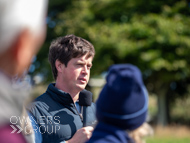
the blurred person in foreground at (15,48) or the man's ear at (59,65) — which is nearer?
the blurred person in foreground at (15,48)

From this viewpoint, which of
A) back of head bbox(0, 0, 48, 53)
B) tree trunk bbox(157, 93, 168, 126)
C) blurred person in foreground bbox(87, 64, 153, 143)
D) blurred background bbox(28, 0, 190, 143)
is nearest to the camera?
back of head bbox(0, 0, 48, 53)

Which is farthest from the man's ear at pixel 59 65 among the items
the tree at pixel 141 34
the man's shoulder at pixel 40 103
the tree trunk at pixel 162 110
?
the tree trunk at pixel 162 110

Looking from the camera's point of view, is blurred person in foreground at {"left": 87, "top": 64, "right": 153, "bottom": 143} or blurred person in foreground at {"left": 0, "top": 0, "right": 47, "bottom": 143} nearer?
blurred person in foreground at {"left": 0, "top": 0, "right": 47, "bottom": 143}

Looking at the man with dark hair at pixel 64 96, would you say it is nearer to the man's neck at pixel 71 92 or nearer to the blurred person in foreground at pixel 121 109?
the man's neck at pixel 71 92

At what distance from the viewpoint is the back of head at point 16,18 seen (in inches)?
40.1

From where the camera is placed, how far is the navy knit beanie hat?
1665 mm

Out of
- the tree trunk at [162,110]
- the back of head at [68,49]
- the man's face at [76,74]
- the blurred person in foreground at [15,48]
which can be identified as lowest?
the tree trunk at [162,110]

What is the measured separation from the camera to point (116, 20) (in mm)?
17250

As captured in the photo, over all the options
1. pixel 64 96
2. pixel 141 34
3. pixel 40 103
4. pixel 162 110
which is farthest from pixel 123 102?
pixel 162 110

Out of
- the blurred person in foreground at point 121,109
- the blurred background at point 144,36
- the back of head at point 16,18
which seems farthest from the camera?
the blurred background at point 144,36

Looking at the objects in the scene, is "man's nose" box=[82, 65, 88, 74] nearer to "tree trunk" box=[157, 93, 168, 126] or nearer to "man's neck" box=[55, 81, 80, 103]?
"man's neck" box=[55, 81, 80, 103]

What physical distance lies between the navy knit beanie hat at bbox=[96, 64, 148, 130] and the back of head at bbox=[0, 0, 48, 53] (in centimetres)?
72

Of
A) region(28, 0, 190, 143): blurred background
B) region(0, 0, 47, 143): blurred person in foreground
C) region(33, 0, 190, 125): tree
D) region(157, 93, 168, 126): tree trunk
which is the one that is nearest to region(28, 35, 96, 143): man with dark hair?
region(0, 0, 47, 143): blurred person in foreground

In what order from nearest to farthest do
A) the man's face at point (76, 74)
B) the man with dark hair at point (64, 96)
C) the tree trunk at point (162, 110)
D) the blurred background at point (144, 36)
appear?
the man with dark hair at point (64, 96), the man's face at point (76, 74), the blurred background at point (144, 36), the tree trunk at point (162, 110)
